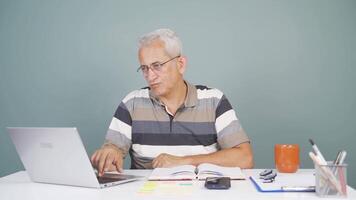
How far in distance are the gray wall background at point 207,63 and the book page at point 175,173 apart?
121 centimetres

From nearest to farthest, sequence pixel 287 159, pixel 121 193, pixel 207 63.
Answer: pixel 121 193 < pixel 287 159 < pixel 207 63

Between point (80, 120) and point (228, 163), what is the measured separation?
4.30 feet

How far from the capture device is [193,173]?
1.42 m

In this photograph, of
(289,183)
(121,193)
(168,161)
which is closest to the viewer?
(121,193)

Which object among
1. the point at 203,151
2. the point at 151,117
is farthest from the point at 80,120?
the point at 203,151

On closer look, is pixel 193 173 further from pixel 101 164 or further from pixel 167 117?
pixel 167 117

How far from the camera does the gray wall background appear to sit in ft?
8.52

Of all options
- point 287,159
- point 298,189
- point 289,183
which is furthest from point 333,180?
point 287,159

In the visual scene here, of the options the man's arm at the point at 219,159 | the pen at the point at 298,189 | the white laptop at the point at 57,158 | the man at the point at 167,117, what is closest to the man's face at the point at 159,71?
the man at the point at 167,117

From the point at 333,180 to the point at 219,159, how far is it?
0.65 metres

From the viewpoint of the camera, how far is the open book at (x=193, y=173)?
1.37m

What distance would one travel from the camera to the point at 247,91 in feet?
8.65

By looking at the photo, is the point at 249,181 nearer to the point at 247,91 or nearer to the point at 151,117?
the point at 151,117

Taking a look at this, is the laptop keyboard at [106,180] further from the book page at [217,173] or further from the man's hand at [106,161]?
the book page at [217,173]
